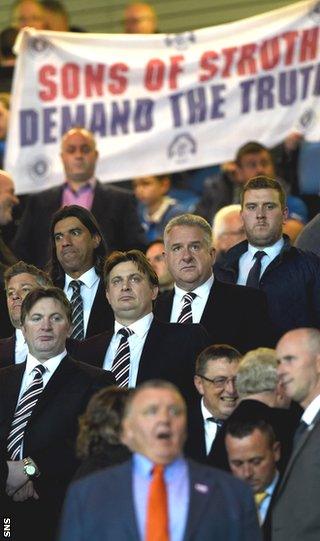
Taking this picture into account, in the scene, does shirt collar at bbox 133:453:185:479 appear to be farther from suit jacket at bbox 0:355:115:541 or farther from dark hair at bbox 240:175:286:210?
dark hair at bbox 240:175:286:210

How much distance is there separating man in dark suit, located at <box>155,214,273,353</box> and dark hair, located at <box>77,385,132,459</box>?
2216 mm

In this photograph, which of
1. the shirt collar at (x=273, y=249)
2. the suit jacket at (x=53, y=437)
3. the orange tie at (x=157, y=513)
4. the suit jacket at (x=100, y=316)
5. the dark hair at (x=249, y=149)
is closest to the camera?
the orange tie at (x=157, y=513)

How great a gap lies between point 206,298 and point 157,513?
3534 mm

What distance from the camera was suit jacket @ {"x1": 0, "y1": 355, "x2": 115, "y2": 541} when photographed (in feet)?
32.0

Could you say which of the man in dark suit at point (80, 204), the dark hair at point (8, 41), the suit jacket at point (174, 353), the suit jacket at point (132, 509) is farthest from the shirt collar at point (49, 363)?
the dark hair at point (8, 41)

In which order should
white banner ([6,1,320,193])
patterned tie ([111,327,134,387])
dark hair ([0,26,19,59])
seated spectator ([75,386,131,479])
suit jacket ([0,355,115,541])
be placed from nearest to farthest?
seated spectator ([75,386,131,479])
suit jacket ([0,355,115,541])
patterned tie ([111,327,134,387])
white banner ([6,1,320,193])
dark hair ([0,26,19,59])

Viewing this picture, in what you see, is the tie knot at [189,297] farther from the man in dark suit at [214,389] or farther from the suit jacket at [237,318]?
the man in dark suit at [214,389]

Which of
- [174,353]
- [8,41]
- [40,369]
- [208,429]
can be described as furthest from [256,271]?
[8,41]

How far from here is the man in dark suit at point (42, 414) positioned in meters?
9.77

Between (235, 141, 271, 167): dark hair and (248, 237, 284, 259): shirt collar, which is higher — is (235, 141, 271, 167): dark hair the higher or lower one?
the higher one

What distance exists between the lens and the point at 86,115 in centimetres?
1516

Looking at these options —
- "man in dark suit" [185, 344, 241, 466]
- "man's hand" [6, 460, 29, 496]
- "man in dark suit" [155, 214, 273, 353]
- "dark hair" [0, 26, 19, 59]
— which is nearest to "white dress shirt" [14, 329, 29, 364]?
"man in dark suit" [155, 214, 273, 353]

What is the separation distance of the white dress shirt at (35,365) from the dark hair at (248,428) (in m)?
1.54

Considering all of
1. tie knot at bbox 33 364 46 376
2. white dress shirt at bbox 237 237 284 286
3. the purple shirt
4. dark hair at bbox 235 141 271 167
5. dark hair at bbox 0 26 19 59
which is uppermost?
dark hair at bbox 0 26 19 59
